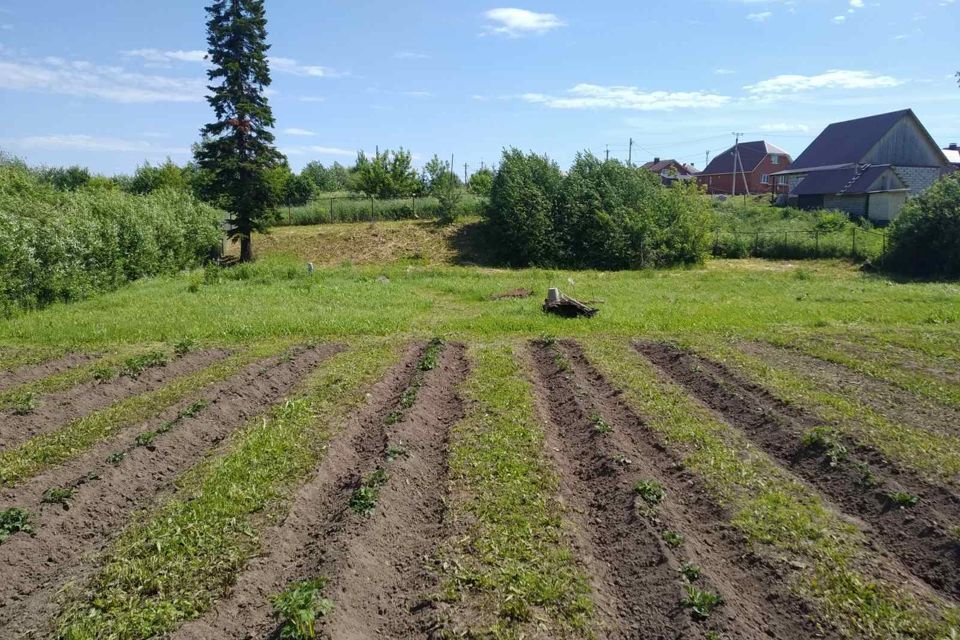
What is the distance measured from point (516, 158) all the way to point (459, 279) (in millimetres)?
11885

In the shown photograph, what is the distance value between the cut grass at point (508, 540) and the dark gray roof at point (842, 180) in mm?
37663

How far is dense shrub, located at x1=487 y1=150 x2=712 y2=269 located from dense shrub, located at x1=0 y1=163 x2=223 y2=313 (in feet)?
44.0

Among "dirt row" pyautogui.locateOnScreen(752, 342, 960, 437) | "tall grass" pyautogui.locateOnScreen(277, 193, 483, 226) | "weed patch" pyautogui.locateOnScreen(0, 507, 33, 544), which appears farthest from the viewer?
"tall grass" pyautogui.locateOnScreen(277, 193, 483, 226)

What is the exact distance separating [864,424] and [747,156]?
61476 millimetres

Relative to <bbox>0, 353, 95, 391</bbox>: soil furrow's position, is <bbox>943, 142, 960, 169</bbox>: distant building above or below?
above

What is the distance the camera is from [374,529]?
5.40 m

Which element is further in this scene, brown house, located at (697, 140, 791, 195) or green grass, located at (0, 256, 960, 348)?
brown house, located at (697, 140, 791, 195)

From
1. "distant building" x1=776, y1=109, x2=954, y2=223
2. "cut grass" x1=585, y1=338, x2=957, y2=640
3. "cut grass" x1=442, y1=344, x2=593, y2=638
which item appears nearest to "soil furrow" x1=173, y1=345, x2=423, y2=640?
"cut grass" x1=442, y1=344, x2=593, y2=638

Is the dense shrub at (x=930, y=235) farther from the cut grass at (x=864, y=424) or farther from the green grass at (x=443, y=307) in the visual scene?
the cut grass at (x=864, y=424)

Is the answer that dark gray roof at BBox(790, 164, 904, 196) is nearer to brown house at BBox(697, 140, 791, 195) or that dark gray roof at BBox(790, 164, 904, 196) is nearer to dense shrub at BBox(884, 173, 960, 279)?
dense shrub at BBox(884, 173, 960, 279)

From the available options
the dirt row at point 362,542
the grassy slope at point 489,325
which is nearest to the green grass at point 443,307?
the grassy slope at point 489,325

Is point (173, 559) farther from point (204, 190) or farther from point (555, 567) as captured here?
point (204, 190)

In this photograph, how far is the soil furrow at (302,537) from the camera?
14.2 ft

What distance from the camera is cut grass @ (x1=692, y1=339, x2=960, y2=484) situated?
6621 millimetres
